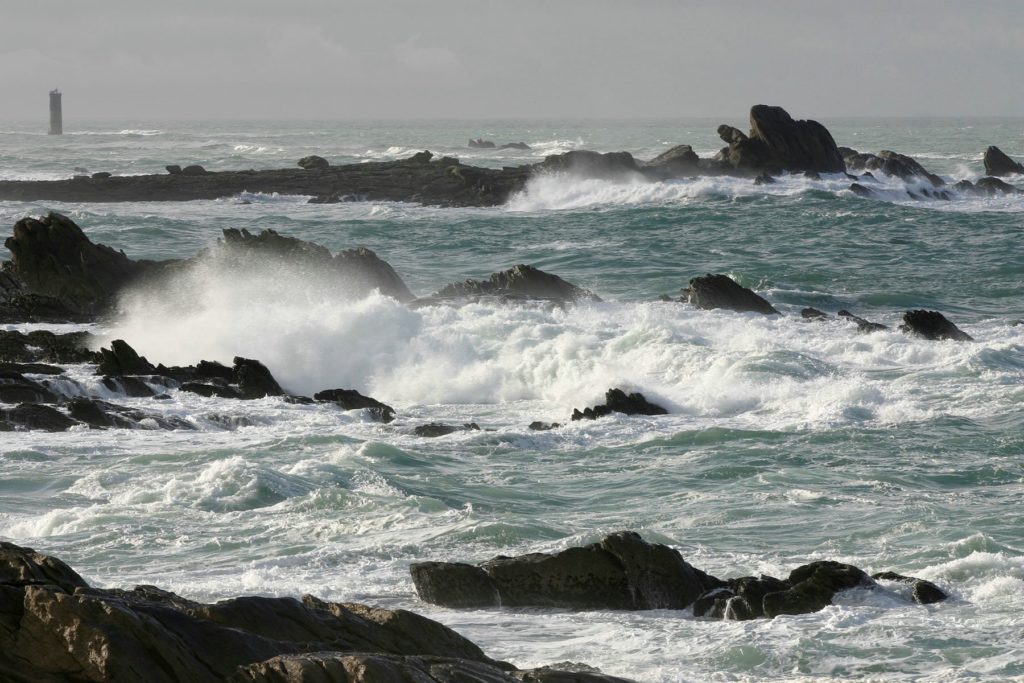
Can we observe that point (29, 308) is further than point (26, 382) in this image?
Yes

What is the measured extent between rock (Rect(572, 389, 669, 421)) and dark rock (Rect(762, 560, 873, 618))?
347 inches

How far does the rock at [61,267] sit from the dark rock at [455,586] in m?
16.6

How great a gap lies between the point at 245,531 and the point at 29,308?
13668 mm

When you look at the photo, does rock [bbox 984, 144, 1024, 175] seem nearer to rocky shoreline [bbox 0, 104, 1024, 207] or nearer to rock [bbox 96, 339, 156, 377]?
rocky shoreline [bbox 0, 104, 1024, 207]

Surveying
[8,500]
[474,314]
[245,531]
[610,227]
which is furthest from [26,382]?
[610,227]

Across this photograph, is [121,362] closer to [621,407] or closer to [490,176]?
[621,407]

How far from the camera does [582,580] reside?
485 inches

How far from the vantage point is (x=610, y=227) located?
46.9 m

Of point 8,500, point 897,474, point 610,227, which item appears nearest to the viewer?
point 8,500

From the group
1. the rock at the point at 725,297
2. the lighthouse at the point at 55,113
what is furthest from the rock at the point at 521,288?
the lighthouse at the point at 55,113

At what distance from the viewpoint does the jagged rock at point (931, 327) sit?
26438mm

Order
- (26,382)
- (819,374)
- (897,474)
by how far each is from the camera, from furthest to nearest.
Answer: (819,374) < (26,382) < (897,474)

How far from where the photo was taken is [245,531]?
14.5 meters

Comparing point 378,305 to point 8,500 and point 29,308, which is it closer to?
point 29,308
